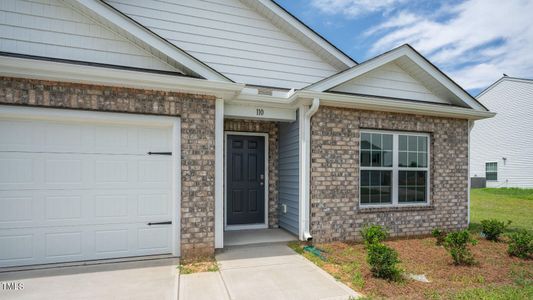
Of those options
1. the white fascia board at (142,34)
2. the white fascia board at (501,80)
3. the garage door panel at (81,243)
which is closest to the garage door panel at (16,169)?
the garage door panel at (81,243)

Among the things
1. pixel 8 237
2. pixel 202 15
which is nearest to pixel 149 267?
pixel 8 237

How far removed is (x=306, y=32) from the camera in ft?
22.3

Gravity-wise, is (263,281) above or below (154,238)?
below

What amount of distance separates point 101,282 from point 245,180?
3.57 metres

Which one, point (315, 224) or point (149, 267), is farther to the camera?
point (315, 224)

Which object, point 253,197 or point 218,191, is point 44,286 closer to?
point 218,191

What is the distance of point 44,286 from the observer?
3.65m

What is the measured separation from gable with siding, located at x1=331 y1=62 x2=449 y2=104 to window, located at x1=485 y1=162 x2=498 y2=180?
57.8ft

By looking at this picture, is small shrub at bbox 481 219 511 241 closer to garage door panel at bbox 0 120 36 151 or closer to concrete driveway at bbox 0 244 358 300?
concrete driveway at bbox 0 244 358 300

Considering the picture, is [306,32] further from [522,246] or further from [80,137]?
[522,246]

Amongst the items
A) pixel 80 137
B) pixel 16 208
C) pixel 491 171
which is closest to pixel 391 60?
pixel 80 137

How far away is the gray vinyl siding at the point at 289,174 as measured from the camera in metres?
5.96

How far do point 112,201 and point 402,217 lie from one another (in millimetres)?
6016

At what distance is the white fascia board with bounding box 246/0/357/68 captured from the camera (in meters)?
6.57
